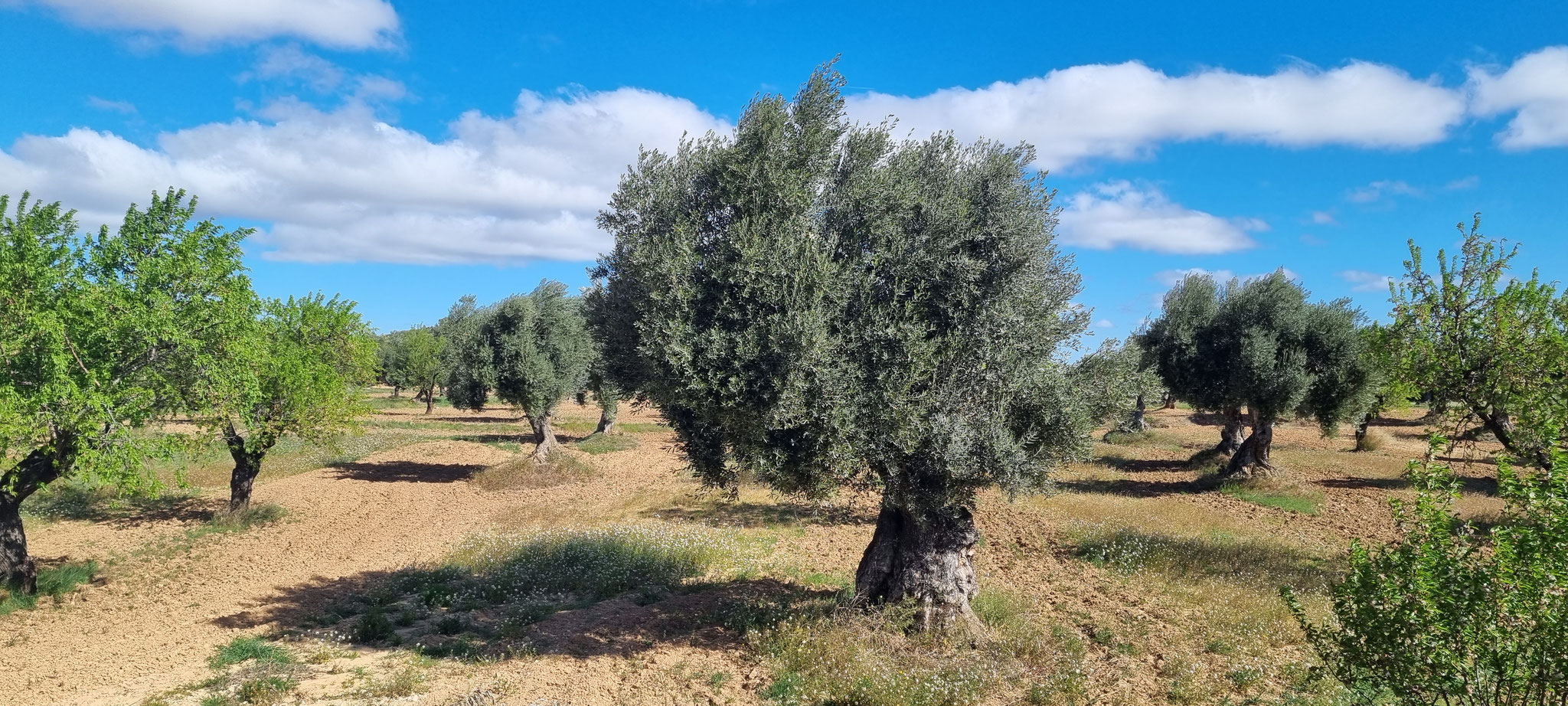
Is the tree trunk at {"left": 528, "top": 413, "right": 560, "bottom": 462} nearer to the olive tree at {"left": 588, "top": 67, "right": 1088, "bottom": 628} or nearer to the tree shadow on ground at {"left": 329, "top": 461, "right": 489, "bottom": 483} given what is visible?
the tree shadow on ground at {"left": 329, "top": 461, "right": 489, "bottom": 483}

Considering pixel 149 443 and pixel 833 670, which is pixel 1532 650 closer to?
pixel 833 670

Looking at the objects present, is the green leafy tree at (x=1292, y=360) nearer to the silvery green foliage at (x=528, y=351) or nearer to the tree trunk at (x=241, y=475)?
the silvery green foliage at (x=528, y=351)

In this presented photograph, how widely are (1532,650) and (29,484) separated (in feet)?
80.6

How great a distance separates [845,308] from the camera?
38.6 ft

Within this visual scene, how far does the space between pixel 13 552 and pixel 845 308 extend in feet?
62.0

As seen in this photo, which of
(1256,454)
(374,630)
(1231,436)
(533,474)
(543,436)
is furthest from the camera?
(1231,436)

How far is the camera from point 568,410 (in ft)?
277

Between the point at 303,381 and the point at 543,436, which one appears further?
the point at 543,436

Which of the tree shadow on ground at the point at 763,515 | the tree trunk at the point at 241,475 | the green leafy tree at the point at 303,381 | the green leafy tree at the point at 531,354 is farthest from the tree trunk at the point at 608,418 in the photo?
the tree trunk at the point at 241,475

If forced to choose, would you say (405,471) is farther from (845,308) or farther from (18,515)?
(845,308)

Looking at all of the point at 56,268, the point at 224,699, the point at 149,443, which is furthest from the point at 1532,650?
the point at 56,268

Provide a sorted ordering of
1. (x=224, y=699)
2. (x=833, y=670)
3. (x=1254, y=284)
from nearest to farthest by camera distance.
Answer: (x=224, y=699), (x=833, y=670), (x=1254, y=284)

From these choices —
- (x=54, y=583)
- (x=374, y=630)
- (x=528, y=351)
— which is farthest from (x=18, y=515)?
(x=528, y=351)

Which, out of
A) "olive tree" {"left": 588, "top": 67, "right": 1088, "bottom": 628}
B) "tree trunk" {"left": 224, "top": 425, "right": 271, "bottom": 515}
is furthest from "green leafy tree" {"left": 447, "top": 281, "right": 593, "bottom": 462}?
"olive tree" {"left": 588, "top": 67, "right": 1088, "bottom": 628}
